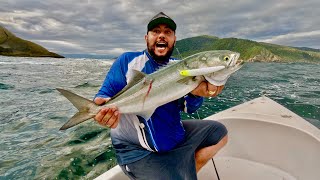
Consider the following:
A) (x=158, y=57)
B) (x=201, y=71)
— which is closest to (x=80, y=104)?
(x=201, y=71)

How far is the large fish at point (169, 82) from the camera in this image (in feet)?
9.57

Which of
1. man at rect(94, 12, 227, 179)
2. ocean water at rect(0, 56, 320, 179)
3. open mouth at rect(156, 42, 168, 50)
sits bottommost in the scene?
ocean water at rect(0, 56, 320, 179)

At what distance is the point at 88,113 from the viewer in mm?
2910

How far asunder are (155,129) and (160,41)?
43.9 inches

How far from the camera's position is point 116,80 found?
3648 millimetres

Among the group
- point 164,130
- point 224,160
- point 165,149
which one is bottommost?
point 224,160

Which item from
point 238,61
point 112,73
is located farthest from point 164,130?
point 238,61

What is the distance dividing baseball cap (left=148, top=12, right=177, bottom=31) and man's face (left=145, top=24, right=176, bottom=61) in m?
0.04

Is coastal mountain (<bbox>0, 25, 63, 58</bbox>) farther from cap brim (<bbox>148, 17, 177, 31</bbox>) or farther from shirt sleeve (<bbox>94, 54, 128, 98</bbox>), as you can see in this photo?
cap brim (<bbox>148, 17, 177, 31</bbox>)

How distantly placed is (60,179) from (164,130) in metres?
3.15

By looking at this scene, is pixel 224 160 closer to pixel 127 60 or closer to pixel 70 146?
pixel 127 60

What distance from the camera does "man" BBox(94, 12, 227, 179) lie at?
351cm

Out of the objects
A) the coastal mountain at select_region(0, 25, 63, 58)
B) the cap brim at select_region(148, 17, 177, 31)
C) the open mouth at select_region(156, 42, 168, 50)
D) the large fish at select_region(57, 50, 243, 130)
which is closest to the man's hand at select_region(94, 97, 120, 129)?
the large fish at select_region(57, 50, 243, 130)

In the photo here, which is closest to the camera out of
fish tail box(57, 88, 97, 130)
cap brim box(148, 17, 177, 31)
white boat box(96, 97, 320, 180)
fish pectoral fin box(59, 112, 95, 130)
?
fish pectoral fin box(59, 112, 95, 130)
